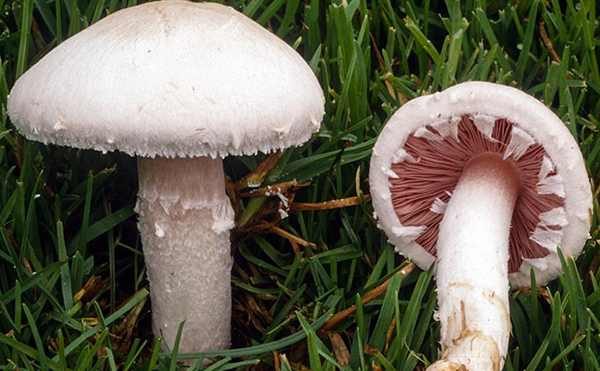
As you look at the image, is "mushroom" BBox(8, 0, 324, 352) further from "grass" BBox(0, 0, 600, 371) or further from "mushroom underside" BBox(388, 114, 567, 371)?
"mushroom underside" BBox(388, 114, 567, 371)

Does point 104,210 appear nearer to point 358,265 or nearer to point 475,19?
point 358,265

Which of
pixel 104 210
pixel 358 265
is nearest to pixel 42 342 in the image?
pixel 104 210

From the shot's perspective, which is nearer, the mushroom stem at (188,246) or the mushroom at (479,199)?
the mushroom at (479,199)

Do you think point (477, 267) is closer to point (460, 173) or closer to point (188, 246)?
point (460, 173)

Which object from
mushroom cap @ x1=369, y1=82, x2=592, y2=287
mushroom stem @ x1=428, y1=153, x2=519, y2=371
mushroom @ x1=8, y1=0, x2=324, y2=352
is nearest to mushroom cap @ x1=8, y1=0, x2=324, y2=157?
mushroom @ x1=8, y1=0, x2=324, y2=352

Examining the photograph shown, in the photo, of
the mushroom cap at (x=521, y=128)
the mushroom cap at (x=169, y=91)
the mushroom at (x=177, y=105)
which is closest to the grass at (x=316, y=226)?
the mushroom cap at (x=521, y=128)

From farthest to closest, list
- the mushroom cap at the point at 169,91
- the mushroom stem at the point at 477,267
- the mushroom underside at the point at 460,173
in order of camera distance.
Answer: the mushroom underside at the point at 460,173 → the mushroom stem at the point at 477,267 → the mushroom cap at the point at 169,91

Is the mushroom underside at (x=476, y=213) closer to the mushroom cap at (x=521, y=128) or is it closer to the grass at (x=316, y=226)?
the mushroom cap at (x=521, y=128)
